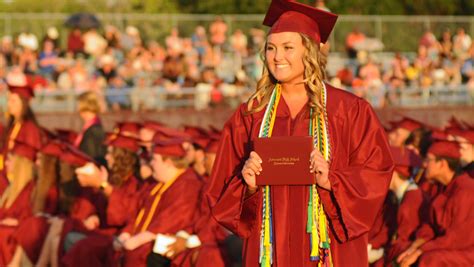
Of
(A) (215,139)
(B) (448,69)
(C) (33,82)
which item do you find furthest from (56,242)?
(B) (448,69)

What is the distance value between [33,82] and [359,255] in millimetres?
17773

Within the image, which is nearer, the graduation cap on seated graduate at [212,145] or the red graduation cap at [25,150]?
the graduation cap on seated graduate at [212,145]

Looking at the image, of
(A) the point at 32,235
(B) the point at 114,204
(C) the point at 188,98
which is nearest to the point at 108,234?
(B) the point at 114,204

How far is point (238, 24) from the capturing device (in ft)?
99.7

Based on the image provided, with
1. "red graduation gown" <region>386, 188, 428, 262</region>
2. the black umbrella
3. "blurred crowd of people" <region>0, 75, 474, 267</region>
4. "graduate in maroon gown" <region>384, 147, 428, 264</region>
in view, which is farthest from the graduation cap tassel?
the black umbrella

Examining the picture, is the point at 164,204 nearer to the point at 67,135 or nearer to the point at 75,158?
the point at 75,158

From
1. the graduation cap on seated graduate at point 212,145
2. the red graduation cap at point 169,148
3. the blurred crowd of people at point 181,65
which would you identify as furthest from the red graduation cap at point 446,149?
the blurred crowd of people at point 181,65

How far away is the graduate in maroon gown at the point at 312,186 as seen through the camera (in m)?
7.54

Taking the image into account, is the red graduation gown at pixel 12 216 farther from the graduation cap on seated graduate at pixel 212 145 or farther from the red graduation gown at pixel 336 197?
the red graduation gown at pixel 336 197

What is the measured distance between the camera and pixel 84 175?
42.9ft

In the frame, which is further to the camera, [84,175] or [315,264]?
[84,175]

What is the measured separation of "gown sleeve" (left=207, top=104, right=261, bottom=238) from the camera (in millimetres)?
7680

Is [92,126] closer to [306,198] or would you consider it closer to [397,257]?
[397,257]

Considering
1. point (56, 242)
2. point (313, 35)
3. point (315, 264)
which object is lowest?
point (56, 242)
